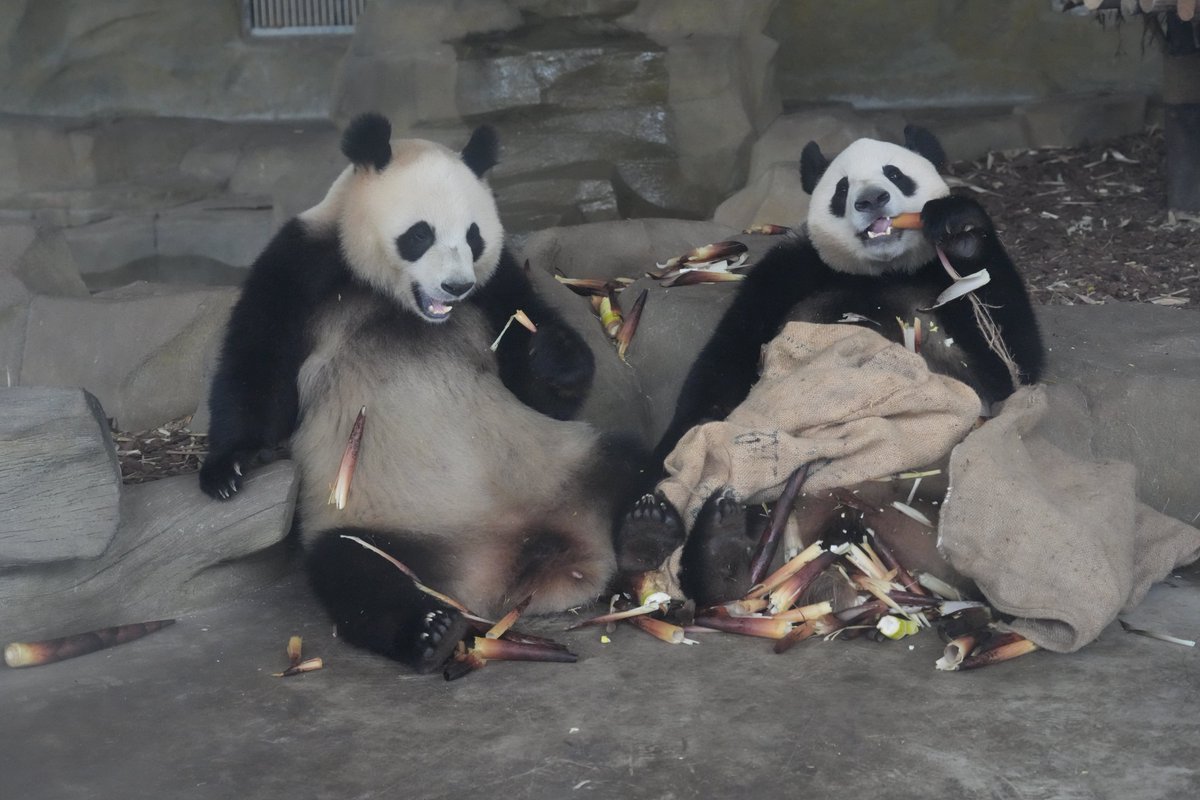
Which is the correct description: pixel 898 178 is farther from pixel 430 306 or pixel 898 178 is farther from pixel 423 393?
pixel 423 393

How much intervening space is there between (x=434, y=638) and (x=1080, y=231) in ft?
15.7

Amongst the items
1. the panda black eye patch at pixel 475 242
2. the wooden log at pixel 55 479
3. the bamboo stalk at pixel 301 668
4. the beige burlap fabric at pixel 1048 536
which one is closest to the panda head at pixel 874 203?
the beige burlap fabric at pixel 1048 536

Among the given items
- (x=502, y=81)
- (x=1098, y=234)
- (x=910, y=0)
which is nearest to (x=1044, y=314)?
(x=1098, y=234)

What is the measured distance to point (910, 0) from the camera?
10516 mm

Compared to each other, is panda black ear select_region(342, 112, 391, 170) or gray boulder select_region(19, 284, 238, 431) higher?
panda black ear select_region(342, 112, 391, 170)

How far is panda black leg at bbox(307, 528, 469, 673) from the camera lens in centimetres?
418

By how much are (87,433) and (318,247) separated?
1.09 metres

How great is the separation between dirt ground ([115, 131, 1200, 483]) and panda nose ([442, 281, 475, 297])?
1715 millimetres

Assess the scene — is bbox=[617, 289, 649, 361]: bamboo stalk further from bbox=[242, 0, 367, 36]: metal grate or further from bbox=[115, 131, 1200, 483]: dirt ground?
bbox=[242, 0, 367, 36]: metal grate

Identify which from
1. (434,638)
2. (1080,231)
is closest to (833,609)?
(434,638)

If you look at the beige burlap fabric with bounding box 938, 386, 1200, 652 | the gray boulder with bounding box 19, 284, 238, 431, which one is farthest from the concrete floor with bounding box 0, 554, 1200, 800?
the gray boulder with bounding box 19, 284, 238, 431

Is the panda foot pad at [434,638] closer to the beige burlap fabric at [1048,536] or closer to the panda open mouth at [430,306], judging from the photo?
the panda open mouth at [430,306]

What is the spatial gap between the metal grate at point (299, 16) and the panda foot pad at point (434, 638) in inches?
342

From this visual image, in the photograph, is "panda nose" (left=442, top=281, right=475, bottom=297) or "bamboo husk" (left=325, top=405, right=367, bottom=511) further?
"bamboo husk" (left=325, top=405, right=367, bottom=511)
